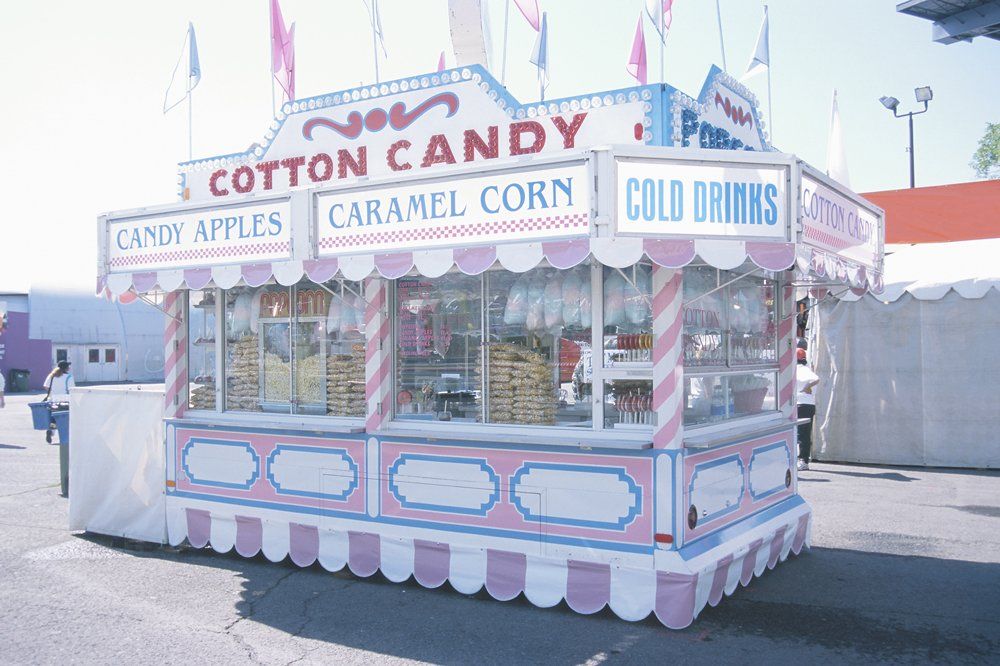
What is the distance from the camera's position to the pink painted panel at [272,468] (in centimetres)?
656

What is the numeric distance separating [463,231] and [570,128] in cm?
116

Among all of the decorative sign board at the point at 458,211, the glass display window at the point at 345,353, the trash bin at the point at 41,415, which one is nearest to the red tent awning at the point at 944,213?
the glass display window at the point at 345,353

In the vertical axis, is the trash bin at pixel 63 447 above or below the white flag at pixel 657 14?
below

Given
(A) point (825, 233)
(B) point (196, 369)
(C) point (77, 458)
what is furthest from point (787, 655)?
(C) point (77, 458)

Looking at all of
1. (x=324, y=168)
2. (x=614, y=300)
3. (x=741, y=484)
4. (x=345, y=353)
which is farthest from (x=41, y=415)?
(x=741, y=484)

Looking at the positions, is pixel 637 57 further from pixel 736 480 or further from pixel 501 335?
pixel 736 480

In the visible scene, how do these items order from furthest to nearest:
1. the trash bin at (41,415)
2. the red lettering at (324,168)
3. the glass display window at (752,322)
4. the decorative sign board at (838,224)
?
the trash bin at (41,415)
the red lettering at (324,168)
the glass display window at (752,322)
the decorative sign board at (838,224)

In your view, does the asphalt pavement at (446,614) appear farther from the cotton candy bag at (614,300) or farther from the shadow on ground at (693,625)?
the cotton candy bag at (614,300)

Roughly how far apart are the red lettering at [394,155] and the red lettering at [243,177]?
151cm

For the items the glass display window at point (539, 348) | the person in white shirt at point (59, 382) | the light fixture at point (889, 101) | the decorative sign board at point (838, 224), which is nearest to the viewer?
the decorative sign board at point (838, 224)

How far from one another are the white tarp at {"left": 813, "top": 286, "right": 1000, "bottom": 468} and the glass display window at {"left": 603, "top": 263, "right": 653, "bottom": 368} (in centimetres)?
687

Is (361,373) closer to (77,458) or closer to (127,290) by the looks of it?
(127,290)

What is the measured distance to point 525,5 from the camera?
771 cm

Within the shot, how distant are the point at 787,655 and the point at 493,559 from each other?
1996 millimetres
